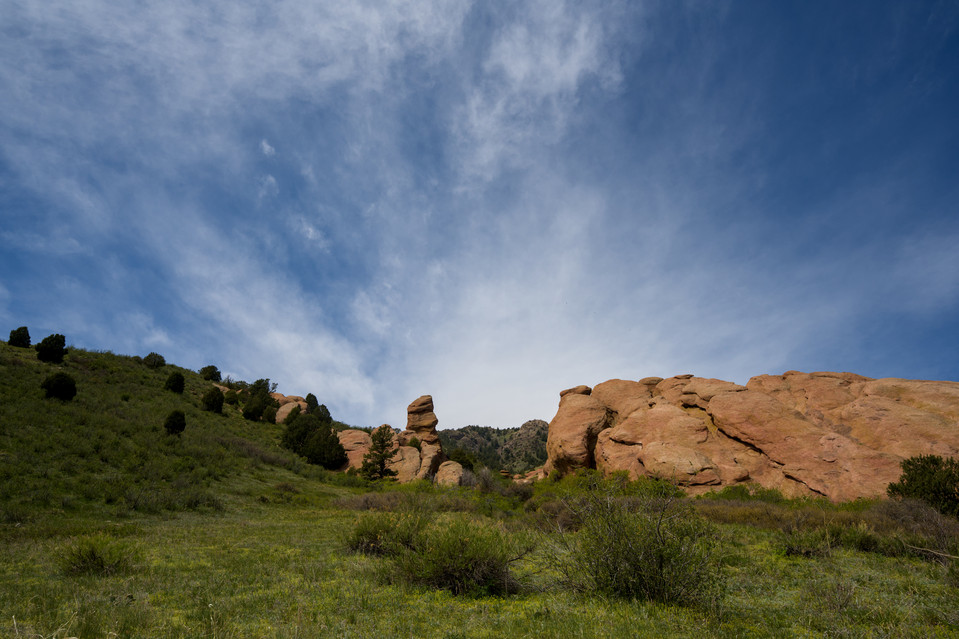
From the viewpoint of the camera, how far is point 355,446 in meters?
45.0

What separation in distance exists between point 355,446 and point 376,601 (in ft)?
139

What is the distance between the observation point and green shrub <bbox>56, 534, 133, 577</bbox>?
747 cm

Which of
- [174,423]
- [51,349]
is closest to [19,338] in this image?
[51,349]

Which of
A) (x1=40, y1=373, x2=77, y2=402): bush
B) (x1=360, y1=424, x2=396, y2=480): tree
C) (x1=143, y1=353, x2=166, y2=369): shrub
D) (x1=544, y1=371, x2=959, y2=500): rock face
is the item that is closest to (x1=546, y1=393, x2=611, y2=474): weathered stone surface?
(x1=544, y1=371, x2=959, y2=500): rock face

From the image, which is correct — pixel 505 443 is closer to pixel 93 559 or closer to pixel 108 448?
pixel 108 448

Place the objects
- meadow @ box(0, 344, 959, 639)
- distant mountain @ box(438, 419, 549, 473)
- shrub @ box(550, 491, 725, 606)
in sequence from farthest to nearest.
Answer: distant mountain @ box(438, 419, 549, 473) < shrub @ box(550, 491, 725, 606) < meadow @ box(0, 344, 959, 639)

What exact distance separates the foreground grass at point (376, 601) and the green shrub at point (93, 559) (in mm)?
204

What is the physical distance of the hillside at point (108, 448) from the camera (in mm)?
16547

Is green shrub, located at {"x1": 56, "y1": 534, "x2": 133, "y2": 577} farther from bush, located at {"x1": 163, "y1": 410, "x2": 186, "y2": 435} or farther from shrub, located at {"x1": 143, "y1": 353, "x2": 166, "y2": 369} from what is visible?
shrub, located at {"x1": 143, "y1": 353, "x2": 166, "y2": 369}

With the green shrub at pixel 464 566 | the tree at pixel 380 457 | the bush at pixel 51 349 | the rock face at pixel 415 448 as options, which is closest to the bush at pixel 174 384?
the bush at pixel 51 349

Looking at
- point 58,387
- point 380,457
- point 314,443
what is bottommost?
point 380,457

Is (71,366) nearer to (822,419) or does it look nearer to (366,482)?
(366,482)

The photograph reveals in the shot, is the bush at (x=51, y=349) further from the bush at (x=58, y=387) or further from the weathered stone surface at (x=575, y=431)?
the weathered stone surface at (x=575, y=431)

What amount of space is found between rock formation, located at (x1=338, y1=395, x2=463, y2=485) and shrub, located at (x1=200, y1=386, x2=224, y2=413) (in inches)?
526
